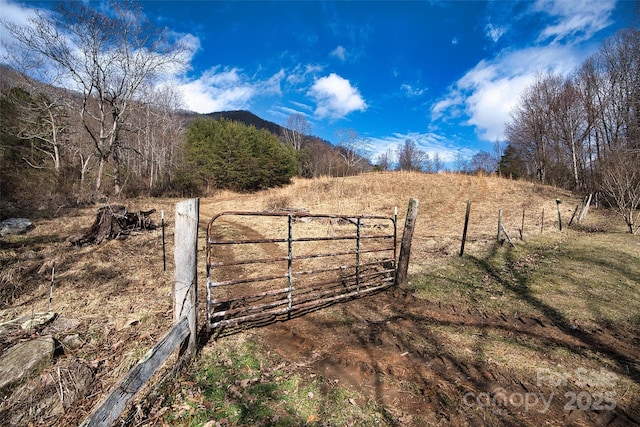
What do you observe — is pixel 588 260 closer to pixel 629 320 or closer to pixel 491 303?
pixel 629 320

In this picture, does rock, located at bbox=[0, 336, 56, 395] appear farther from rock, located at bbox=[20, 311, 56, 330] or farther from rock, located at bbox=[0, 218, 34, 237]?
rock, located at bbox=[0, 218, 34, 237]

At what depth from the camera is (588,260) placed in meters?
8.07

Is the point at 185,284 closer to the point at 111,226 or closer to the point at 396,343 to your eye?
the point at 396,343

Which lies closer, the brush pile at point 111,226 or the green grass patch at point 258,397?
the green grass patch at point 258,397

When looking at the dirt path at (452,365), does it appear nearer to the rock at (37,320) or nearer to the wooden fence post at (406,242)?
the wooden fence post at (406,242)

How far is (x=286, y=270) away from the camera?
766cm

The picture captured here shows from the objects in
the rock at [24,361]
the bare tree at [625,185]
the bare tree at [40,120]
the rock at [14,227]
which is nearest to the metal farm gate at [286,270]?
the rock at [24,361]

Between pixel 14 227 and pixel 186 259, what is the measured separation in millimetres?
10983

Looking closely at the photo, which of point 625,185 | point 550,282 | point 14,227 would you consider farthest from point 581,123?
point 14,227

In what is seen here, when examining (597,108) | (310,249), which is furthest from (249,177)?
(597,108)

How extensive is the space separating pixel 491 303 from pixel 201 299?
19.9ft

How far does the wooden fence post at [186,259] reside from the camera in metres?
3.27

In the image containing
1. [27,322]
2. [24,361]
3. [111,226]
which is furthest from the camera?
[111,226]

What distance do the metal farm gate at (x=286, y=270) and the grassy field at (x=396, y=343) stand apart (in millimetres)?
419
